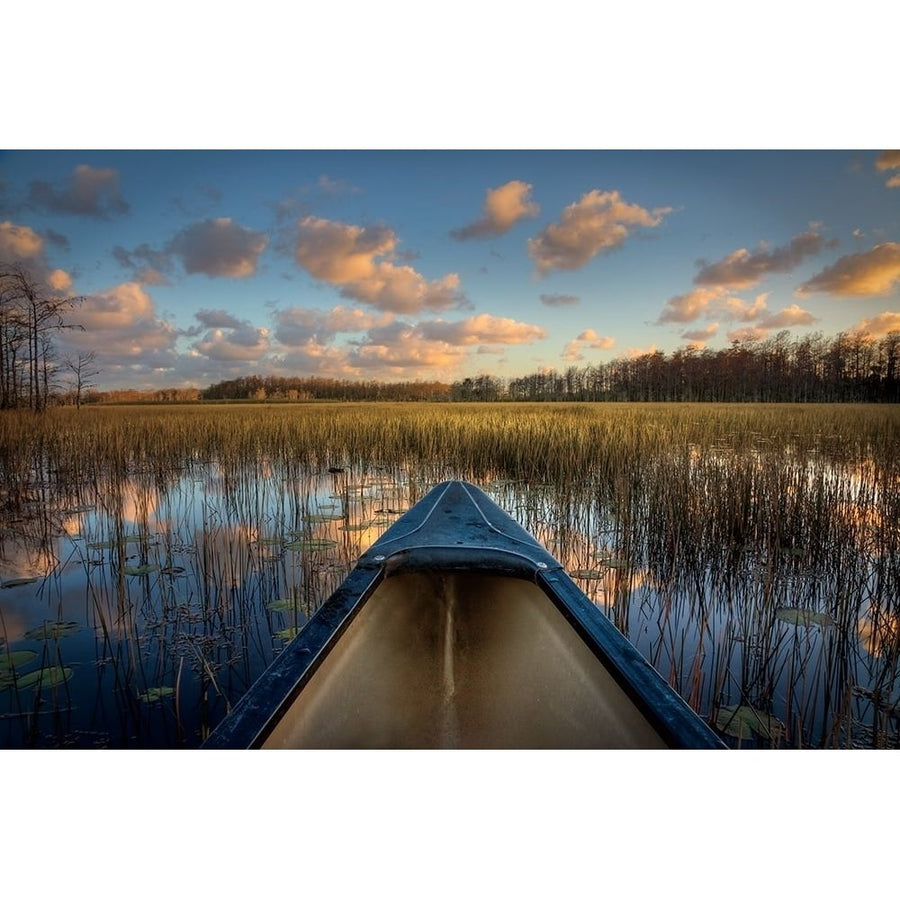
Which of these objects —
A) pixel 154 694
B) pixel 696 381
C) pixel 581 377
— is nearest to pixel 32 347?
pixel 154 694

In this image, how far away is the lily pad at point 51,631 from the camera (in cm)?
196

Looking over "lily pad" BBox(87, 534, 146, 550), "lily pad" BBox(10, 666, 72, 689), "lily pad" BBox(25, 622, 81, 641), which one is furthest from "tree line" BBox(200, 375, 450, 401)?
"lily pad" BBox(10, 666, 72, 689)

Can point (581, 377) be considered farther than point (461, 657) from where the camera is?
Yes

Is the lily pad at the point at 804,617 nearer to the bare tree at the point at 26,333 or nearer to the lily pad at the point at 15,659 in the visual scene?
the lily pad at the point at 15,659

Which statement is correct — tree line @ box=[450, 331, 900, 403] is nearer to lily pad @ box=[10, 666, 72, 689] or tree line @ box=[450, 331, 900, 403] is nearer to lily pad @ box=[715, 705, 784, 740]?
lily pad @ box=[715, 705, 784, 740]

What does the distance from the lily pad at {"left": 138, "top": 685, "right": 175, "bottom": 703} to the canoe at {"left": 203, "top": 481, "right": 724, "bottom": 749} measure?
2.01ft

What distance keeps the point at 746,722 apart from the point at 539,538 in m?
1.64

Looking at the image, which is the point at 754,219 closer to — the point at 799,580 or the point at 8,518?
the point at 799,580

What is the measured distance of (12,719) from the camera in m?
1.51

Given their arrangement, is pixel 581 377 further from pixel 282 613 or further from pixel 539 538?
pixel 282 613

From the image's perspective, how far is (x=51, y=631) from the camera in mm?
2004

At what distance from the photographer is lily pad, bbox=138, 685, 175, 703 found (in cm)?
160
